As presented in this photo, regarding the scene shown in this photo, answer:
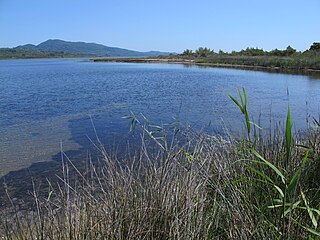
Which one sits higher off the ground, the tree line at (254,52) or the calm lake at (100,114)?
the tree line at (254,52)

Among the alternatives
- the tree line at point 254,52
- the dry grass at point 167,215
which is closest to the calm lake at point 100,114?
the dry grass at point 167,215

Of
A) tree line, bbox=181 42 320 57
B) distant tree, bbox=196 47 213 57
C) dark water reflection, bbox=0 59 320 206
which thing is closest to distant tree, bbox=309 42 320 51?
tree line, bbox=181 42 320 57

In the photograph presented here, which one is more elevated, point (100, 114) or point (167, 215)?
point (167, 215)

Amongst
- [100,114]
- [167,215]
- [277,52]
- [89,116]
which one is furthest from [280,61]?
[167,215]

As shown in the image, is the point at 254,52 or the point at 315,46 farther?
A: the point at 254,52

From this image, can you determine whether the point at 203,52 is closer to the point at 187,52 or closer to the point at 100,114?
the point at 187,52

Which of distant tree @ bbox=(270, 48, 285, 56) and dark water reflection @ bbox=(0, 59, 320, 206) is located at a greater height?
distant tree @ bbox=(270, 48, 285, 56)

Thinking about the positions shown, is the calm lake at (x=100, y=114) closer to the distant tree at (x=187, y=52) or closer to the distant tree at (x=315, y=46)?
the distant tree at (x=315, y=46)

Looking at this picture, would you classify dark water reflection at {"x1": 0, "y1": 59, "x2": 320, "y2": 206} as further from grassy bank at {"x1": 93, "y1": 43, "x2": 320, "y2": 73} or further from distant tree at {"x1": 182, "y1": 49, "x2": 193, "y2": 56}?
distant tree at {"x1": 182, "y1": 49, "x2": 193, "y2": 56}

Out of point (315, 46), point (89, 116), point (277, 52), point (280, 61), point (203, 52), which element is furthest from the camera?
point (203, 52)

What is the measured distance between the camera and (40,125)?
9.91m

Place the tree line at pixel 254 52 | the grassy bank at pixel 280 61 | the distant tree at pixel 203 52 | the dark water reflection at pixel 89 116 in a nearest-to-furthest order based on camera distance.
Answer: the dark water reflection at pixel 89 116 < the grassy bank at pixel 280 61 < the tree line at pixel 254 52 < the distant tree at pixel 203 52

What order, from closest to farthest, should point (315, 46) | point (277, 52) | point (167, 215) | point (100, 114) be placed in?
1. point (167, 215)
2. point (100, 114)
3. point (277, 52)
4. point (315, 46)

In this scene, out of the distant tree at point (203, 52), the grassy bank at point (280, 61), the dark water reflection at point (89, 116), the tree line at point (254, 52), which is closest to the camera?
the dark water reflection at point (89, 116)
